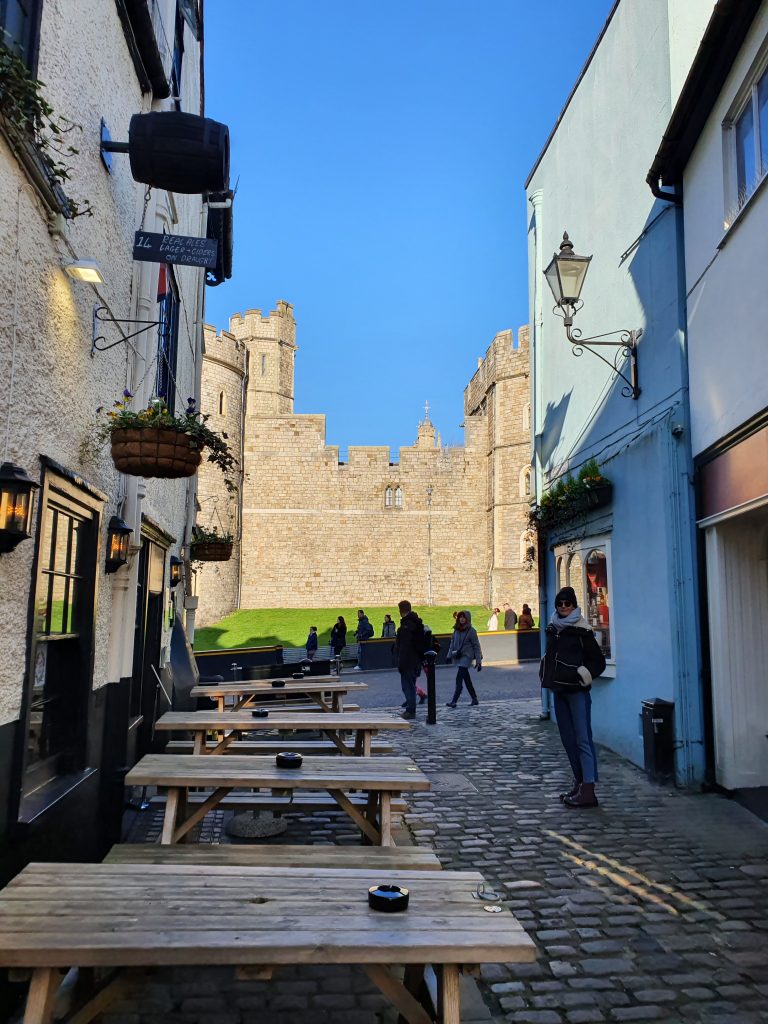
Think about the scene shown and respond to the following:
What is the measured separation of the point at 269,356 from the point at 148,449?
37.1 meters

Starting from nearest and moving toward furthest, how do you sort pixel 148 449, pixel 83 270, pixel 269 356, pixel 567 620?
pixel 83 270, pixel 148 449, pixel 567 620, pixel 269 356

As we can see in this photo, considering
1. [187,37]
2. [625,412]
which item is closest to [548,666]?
[625,412]

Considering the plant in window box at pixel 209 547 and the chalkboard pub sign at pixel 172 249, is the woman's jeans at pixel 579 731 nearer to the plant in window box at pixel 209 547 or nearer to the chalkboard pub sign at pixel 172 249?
the chalkboard pub sign at pixel 172 249

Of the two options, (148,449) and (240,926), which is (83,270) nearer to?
(148,449)

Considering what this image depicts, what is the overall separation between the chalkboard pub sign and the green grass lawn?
20809mm

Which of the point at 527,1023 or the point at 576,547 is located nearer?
the point at 527,1023

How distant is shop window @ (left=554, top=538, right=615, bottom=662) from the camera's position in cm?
862

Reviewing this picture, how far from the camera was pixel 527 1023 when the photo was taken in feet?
9.60

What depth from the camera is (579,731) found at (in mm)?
5949

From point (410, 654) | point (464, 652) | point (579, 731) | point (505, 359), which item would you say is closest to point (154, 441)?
point (579, 731)

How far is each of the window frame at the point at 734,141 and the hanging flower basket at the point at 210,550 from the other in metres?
7.33

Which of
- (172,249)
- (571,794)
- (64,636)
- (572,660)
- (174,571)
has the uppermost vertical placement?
(172,249)

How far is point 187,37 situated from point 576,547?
7.80m

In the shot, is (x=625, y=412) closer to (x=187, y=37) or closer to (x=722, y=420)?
(x=722, y=420)
